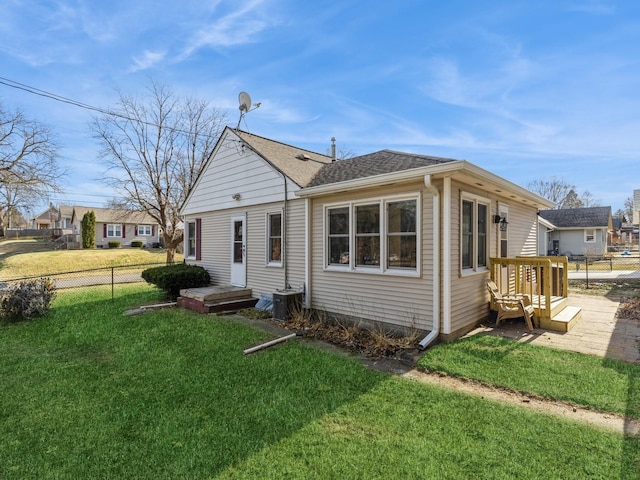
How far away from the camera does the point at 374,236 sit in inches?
255

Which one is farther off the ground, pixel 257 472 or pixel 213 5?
pixel 213 5

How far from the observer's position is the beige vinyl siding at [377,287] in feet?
18.6

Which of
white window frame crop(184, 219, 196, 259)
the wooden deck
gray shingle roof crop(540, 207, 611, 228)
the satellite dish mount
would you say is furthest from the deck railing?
gray shingle roof crop(540, 207, 611, 228)

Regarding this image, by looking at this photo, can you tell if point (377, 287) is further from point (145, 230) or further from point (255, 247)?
point (145, 230)

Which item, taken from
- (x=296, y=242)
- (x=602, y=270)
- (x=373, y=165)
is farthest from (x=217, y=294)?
(x=602, y=270)

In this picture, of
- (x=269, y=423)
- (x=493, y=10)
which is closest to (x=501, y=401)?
(x=269, y=423)

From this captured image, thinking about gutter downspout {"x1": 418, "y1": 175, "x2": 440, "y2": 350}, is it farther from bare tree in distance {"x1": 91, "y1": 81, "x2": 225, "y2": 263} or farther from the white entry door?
bare tree in distance {"x1": 91, "y1": 81, "x2": 225, "y2": 263}

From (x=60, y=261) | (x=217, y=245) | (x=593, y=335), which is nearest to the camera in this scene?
(x=593, y=335)

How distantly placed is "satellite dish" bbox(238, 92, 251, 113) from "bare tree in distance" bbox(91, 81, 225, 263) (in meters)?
10.3

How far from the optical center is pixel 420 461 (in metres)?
2.60

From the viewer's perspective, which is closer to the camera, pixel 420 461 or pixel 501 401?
pixel 420 461

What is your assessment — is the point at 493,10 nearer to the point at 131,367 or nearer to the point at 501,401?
the point at 501,401

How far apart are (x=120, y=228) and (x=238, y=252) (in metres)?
31.2

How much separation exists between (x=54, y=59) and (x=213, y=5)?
4953mm
